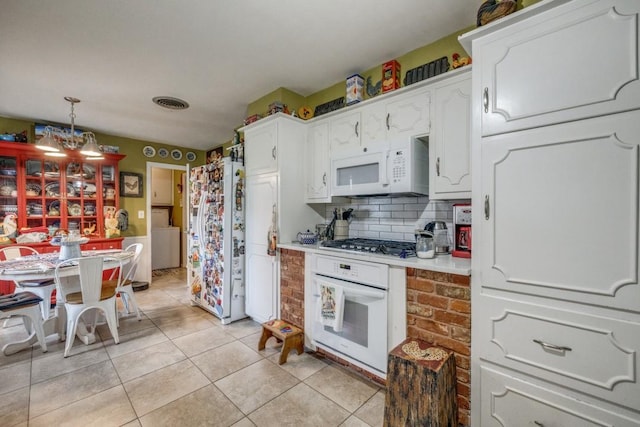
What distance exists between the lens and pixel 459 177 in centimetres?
189

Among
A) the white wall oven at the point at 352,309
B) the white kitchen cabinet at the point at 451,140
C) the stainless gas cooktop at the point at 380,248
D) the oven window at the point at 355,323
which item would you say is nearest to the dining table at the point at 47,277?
the white wall oven at the point at 352,309

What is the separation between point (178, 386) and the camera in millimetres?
1977

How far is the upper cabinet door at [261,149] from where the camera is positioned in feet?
9.12

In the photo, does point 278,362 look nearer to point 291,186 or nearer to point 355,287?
point 355,287

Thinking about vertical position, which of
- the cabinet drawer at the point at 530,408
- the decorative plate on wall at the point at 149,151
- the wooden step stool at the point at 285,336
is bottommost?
the wooden step stool at the point at 285,336

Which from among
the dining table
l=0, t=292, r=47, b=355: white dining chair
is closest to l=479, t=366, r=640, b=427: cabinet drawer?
the dining table

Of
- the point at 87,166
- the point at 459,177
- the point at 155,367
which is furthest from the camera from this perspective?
the point at 87,166

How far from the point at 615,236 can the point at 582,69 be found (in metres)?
0.72

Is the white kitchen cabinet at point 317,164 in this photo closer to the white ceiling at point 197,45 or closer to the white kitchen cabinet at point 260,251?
the white kitchen cabinet at point 260,251

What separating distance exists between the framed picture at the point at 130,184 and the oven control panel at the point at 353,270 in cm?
419

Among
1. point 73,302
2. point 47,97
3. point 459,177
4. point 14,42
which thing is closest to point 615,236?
point 459,177

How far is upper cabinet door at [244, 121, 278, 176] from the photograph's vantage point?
2781 mm

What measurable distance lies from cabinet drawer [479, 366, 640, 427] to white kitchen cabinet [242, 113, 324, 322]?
188 centimetres

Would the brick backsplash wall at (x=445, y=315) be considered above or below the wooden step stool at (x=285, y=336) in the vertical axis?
above
